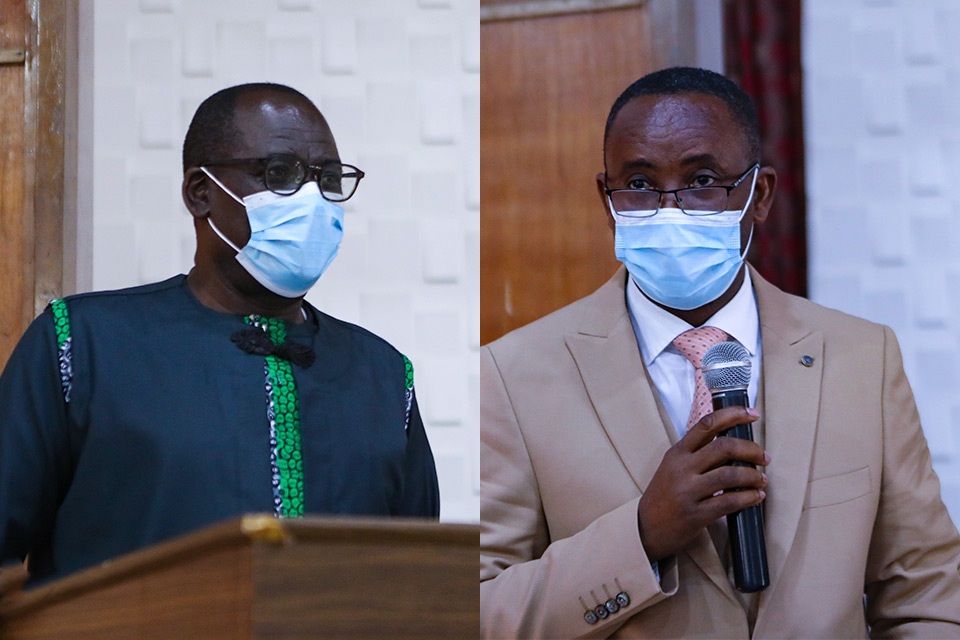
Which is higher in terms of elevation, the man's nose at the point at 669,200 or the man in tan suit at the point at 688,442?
the man's nose at the point at 669,200

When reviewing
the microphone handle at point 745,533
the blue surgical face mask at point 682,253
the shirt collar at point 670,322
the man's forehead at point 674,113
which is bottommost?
the microphone handle at point 745,533

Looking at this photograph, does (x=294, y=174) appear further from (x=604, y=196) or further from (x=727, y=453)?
(x=727, y=453)

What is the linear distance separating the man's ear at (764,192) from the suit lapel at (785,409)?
0.11m

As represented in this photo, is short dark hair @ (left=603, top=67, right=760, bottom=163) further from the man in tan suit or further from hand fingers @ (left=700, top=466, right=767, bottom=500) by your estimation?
hand fingers @ (left=700, top=466, right=767, bottom=500)

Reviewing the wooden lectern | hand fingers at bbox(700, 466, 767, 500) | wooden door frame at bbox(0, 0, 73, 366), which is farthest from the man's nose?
wooden door frame at bbox(0, 0, 73, 366)

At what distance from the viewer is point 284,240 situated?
7.71ft

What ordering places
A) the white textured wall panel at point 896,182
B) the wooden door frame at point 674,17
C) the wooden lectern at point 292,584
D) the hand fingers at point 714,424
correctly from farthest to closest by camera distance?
the wooden door frame at point 674,17
the white textured wall panel at point 896,182
the hand fingers at point 714,424
the wooden lectern at point 292,584

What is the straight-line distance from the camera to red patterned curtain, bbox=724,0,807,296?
188cm

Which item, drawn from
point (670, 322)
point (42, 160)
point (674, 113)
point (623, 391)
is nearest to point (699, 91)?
point (674, 113)

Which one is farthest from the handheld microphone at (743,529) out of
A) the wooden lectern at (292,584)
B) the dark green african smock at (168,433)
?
the dark green african smock at (168,433)

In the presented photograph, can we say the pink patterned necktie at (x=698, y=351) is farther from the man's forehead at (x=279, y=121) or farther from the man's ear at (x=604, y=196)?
the man's forehead at (x=279, y=121)

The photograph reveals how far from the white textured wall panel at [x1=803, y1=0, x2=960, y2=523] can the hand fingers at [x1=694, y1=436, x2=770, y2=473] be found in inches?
15.3

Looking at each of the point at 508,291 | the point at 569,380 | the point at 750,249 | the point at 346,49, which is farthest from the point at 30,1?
the point at 750,249

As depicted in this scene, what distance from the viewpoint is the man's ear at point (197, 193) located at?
2420 millimetres
